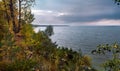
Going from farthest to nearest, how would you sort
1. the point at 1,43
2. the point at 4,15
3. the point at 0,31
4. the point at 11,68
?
the point at 4,15 < the point at 0,31 < the point at 1,43 < the point at 11,68

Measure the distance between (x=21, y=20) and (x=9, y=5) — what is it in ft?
7.59

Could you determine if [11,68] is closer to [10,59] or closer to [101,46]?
[10,59]

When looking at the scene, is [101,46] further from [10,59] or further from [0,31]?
[0,31]

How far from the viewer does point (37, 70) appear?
61.9 feet

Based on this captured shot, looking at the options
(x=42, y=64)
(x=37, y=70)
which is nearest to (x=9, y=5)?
(x=42, y=64)

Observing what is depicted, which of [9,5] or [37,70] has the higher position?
[9,5]

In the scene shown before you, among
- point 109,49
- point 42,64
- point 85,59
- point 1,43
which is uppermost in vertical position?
point 109,49

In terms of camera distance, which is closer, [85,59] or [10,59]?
[10,59]

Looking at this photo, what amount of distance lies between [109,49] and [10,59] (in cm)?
1307

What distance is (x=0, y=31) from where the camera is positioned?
23188 mm

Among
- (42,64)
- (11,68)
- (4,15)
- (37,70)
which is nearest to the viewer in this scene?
(11,68)

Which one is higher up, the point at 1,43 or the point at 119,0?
the point at 119,0

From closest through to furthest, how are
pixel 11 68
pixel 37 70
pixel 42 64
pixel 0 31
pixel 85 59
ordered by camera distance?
pixel 11 68 < pixel 37 70 < pixel 42 64 < pixel 0 31 < pixel 85 59

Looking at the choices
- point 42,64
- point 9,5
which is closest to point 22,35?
point 9,5
